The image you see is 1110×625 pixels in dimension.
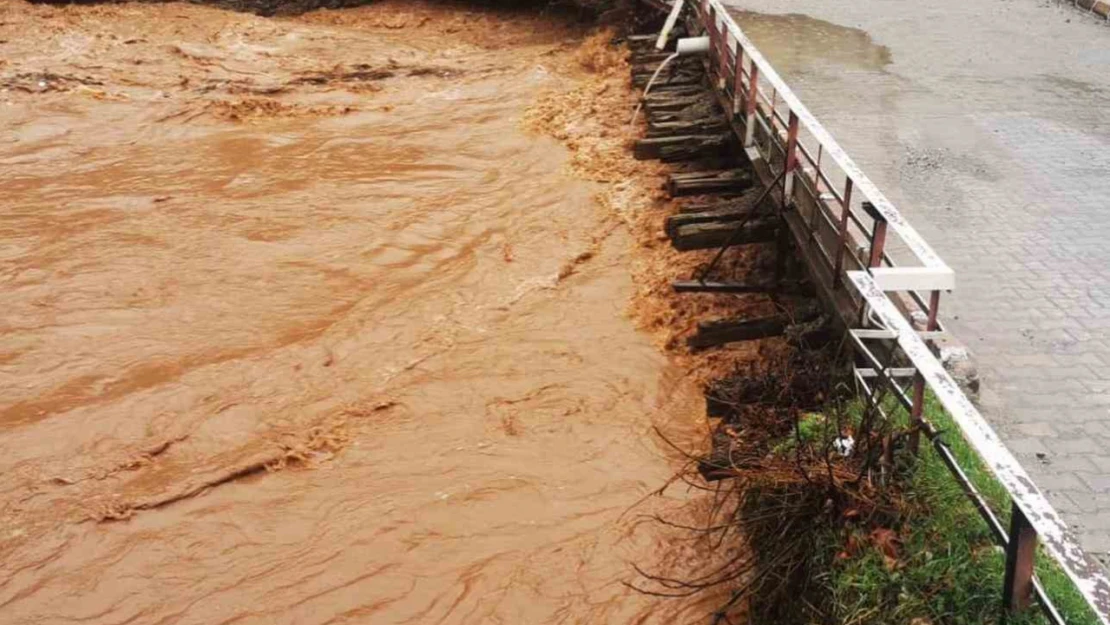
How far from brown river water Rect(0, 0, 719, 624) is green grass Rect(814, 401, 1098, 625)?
156 centimetres

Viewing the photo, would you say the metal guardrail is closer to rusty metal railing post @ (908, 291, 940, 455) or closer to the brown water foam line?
rusty metal railing post @ (908, 291, 940, 455)

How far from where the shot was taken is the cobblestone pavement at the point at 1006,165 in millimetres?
7367

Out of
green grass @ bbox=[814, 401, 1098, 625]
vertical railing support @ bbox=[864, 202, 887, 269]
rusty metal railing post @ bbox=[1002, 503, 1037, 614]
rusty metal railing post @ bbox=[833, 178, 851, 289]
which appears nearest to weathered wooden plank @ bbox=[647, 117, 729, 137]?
rusty metal railing post @ bbox=[833, 178, 851, 289]

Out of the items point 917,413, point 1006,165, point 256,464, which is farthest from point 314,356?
point 1006,165

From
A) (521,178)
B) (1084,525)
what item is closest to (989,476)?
(1084,525)

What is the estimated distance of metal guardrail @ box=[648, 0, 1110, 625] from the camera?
4.38 m

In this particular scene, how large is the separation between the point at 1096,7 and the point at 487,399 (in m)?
12.7

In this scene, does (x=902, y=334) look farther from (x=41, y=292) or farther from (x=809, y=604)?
(x=41, y=292)

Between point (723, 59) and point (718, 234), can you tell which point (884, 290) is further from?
point (723, 59)

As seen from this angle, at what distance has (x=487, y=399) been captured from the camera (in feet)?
28.5

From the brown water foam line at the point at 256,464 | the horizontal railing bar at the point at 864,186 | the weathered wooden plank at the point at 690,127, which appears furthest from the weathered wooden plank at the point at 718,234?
the brown water foam line at the point at 256,464

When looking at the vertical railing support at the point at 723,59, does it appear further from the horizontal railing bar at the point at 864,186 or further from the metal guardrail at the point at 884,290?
the horizontal railing bar at the point at 864,186

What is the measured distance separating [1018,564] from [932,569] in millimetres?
641

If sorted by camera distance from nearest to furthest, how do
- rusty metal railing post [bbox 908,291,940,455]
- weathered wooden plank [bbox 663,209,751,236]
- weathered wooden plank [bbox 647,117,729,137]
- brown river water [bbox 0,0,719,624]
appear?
rusty metal railing post [bbox 908,291,940,455] → brown river water [bbox 0,0,719,624] → weathered wooden plank [bbox 663,209,751,236] → weathered wooden plank [bbox 647,117,729,137]
